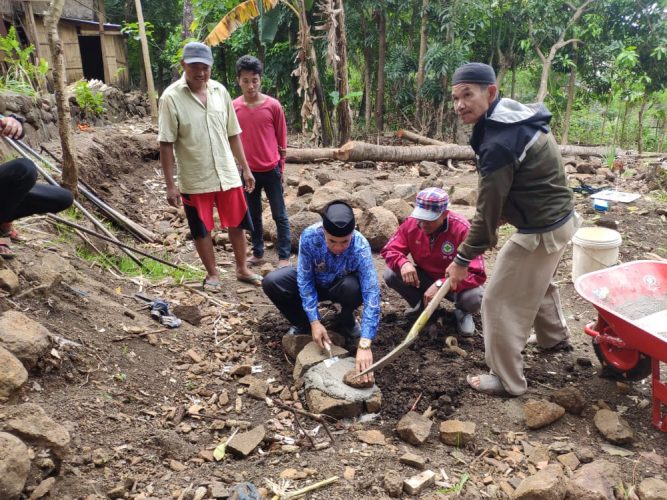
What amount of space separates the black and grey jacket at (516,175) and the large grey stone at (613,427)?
1.11 m

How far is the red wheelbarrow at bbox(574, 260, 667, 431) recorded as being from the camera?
286cm

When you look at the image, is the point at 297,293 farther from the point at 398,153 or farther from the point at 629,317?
the point at 398,153

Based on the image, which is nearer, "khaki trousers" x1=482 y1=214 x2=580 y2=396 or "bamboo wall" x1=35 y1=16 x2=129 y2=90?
"khaki trousers" x1=482 y1=214 x2=580 y2=396

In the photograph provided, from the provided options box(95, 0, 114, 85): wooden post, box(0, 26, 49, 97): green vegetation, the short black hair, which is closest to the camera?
the short black hair

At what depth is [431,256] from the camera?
383cm

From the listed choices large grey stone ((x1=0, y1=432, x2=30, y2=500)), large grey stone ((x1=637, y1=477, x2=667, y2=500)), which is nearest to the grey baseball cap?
large grey stone ((x1=0, y1=432, x2=30, y2=500))

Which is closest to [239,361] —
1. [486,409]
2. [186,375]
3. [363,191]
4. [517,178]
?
[186,375]

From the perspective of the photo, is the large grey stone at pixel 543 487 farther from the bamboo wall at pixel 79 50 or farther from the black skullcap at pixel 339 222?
the bamboo wall at pixel 79 50

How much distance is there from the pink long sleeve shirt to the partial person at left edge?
1827 millimetres

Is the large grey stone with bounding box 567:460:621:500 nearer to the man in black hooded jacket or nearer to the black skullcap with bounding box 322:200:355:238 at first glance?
the man in black hooded jacket

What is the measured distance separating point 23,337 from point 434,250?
8.63 feet

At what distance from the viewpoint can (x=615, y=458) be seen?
272 centimetres

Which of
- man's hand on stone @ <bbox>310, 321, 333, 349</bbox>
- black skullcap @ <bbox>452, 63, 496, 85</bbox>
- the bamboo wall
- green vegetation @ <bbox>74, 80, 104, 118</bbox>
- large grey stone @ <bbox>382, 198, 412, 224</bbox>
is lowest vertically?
large grey stone @ <bbox>382, 198, 412, 224</bbox>

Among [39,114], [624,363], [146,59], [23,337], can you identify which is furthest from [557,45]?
[23,337]
